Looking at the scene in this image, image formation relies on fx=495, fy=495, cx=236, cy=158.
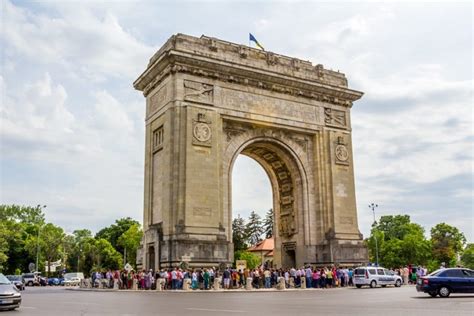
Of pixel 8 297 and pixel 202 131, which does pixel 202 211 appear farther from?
pixel 8 297

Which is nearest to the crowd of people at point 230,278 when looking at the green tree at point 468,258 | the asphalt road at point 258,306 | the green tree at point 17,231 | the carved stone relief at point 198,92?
the asphalt road at point 258,306

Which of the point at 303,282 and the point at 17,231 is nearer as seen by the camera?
the point at 303,282

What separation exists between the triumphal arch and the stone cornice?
76 mm

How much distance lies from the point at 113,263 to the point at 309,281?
5852 centimetres

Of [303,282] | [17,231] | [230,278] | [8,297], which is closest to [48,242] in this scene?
[17,231]

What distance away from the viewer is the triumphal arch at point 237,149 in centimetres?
3044

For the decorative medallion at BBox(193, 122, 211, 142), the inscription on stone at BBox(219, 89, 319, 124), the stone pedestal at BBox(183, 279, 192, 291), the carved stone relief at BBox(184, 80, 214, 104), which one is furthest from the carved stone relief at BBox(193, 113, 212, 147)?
the stone pedestal at BBox(183, 279, 192, 291)

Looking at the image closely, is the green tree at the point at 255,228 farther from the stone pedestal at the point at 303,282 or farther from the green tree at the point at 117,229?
the stone pedestal at the point at 303,282

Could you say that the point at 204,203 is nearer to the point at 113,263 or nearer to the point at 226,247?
the point at 226,247

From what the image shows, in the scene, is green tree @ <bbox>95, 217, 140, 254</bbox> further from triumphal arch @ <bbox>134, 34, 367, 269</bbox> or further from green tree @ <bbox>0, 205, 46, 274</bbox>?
triumphal arch @ <bbox>134, 34, 367, 269</bbox>

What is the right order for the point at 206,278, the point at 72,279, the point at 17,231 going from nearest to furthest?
1. the point at 206,278
2. the point at 72,279
3. the point at 17,231

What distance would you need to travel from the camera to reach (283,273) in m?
32.2

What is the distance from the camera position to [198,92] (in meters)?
32.3

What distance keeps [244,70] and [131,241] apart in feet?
185
